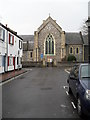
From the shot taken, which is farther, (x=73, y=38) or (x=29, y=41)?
(x=29, y=41)

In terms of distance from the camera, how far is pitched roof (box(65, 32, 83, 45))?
58.3 metres

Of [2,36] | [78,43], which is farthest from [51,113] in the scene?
[78,43]

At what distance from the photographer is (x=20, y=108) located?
6.71 metres

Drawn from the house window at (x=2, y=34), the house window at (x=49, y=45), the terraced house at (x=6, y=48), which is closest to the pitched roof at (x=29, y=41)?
the house window at (x=49, y=45)

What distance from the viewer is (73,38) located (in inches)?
2362

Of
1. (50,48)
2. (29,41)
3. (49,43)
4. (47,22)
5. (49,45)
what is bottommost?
(50,48)

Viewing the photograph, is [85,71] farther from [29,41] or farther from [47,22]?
[29,41]

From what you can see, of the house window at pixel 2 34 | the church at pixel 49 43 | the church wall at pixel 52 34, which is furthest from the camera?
the church wall at pixel 52 34

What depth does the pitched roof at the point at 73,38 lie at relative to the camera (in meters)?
58.3

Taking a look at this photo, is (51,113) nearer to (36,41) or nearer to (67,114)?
(67,114)

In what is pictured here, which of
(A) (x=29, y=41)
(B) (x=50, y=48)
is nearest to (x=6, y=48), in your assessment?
(B) (x=50, y=48)

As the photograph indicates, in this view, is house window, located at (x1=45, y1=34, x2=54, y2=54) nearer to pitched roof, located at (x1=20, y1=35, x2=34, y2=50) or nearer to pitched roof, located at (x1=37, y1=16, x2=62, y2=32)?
pitched roof, located at (x1=37, y1=16, x2=62, y2=32)

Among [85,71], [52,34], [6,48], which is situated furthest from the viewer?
[52,34]

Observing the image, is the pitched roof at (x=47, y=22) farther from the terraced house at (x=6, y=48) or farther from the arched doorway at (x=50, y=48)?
the terraced house at (x=6, y=48)
